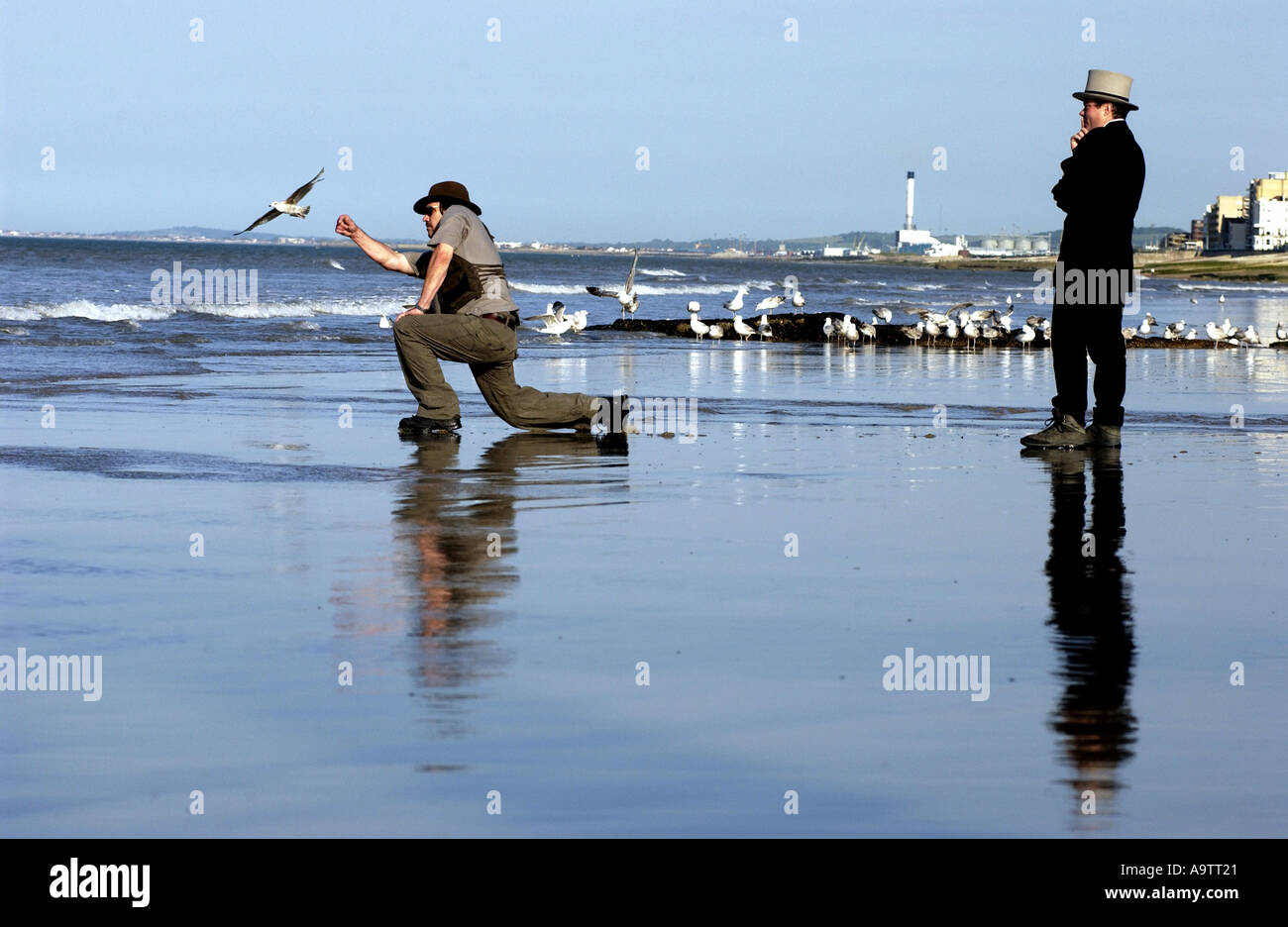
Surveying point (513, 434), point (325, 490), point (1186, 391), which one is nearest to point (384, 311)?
point (1186, 391)

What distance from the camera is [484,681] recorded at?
543 cm

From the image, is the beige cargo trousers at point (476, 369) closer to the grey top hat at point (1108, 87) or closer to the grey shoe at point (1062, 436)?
the grey shoe at point (1062, 436)

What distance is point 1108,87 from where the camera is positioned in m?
12.7

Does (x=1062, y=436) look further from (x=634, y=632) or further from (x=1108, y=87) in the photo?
(x=634, y=632)

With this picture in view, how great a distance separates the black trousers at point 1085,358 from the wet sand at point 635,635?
0.58 metres

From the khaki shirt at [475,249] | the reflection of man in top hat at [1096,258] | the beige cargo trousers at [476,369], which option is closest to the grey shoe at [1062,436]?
the reflection of man in top hat at [1096,258]

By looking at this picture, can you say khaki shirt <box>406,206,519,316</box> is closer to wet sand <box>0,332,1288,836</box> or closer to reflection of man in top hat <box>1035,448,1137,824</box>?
wet sand <box>0,332,1288,836</box>

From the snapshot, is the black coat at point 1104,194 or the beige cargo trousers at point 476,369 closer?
the black coat at point 1104,194

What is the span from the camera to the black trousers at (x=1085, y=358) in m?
12.9

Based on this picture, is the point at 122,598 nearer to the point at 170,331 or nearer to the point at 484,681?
the point at 484,681

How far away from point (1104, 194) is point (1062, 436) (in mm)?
1726
